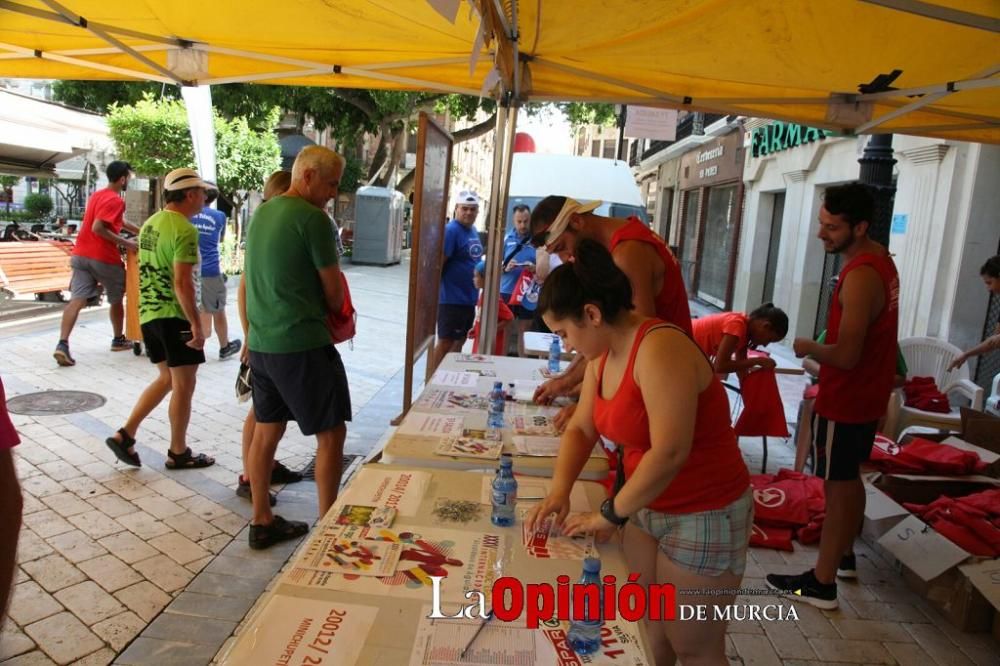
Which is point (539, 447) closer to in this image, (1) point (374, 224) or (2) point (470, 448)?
(2) point (470, 448)

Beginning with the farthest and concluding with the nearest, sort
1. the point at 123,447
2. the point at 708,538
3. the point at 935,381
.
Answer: the point at 935,381, the point at 123,447, the point at 708,538

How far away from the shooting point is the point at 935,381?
5738 millimetres

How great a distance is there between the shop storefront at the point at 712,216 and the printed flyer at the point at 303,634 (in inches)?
584

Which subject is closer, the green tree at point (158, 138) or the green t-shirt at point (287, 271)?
the green t-shirt at point (287, 271)

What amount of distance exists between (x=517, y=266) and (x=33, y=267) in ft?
22.4

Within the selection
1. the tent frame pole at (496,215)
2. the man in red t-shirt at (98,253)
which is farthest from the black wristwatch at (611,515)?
the man in red t-shirt at (98,253)

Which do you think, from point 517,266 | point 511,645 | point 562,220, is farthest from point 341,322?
point 517,266

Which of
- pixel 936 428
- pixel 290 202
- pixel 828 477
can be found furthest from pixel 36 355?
pixel 936 428

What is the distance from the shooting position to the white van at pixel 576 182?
402 inches

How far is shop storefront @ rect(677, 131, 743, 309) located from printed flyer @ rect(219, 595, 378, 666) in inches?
584

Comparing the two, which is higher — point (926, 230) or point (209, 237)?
point (926, 230)

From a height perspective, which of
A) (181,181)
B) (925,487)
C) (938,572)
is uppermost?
(181,181)

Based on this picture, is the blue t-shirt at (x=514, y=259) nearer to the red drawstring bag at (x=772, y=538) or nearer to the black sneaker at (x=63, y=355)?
the red drawstring bag at (x=772, y=538)

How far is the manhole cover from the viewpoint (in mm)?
5305
